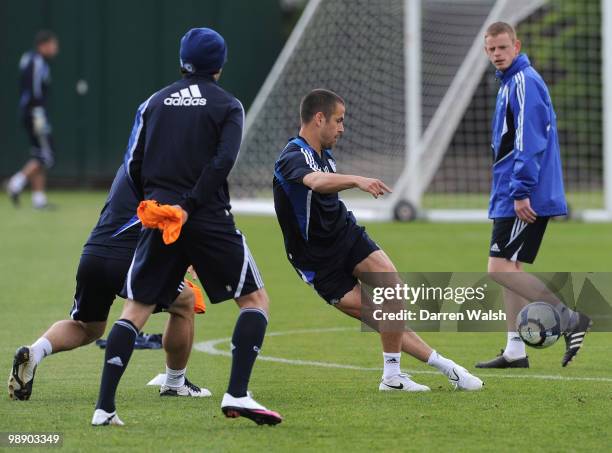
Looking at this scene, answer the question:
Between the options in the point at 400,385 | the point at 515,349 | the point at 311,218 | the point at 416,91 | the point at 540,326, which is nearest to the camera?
the point at 400,385

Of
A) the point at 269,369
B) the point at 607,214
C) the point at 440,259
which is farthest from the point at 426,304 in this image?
the point at 607,214

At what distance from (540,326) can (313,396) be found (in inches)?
70.9

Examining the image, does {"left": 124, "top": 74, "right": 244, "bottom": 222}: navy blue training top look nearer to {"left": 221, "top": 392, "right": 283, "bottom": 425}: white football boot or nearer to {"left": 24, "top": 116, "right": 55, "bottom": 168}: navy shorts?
{"left": 221, "top": 392, "right": 283, "bottom": 425}: white football boot

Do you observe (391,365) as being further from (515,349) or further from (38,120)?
(38,120)

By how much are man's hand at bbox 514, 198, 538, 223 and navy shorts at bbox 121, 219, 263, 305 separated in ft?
8.51

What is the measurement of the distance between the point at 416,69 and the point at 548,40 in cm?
502

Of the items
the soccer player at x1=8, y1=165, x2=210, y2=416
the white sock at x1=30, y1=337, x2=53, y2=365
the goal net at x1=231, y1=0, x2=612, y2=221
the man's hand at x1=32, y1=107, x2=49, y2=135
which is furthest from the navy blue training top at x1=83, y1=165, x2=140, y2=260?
the man's hand at x1=32, y1=107, x2=49, y2=135

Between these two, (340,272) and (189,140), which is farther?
(340,272)

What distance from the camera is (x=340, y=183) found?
22.6ft

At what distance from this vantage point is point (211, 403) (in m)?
7.32

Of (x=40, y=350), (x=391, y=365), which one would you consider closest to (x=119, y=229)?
(x=40, y=350)

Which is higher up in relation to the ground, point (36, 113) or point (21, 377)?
point (21, 377)

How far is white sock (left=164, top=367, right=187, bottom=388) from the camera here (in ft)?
24.8

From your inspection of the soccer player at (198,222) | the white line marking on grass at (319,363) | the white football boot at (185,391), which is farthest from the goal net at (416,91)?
the soccer player at (198,222)
